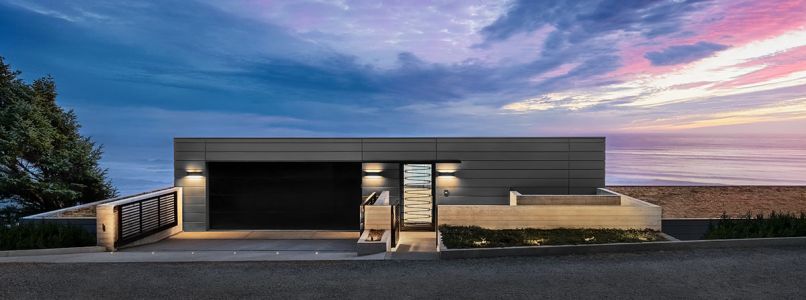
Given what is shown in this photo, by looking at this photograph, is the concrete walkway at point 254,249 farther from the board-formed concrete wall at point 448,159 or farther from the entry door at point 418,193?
the board-formed concrete wall at point 448,159

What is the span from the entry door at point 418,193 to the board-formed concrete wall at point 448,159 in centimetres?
25

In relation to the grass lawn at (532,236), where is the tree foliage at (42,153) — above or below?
above

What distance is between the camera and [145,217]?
11.7 metres

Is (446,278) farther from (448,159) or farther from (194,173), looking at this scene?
(194,173)

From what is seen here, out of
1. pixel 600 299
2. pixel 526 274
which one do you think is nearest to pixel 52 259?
pixel 526 274

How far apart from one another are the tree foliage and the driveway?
10844 mm

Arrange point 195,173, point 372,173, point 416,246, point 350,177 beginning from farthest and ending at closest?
point 350,177 < point 372,173 < point 195,173 < point 416,246

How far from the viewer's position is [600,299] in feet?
20.1

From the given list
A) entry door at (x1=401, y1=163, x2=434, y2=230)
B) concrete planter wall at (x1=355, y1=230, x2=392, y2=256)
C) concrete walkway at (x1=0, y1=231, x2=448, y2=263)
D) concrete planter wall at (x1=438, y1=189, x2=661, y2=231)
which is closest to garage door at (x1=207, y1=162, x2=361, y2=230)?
concrete walkway at (x1=0, y1=231, x2=448, y2=263)

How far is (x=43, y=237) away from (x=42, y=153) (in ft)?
32.0

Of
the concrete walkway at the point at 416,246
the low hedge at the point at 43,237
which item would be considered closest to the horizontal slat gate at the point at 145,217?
the low hedge at the point at 43,237

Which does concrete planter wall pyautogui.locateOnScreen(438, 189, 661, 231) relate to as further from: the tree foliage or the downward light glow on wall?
the tree foliage

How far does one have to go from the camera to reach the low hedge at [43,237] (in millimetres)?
9469

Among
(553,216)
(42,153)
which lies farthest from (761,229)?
(42,153)
